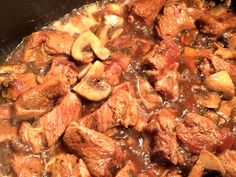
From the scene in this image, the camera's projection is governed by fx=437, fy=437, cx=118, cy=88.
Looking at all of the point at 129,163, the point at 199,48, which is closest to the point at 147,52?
the point at 199,48

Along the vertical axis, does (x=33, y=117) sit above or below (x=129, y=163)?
above

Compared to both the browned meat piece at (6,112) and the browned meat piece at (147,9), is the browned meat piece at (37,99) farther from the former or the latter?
the browned meat piece at (147,9)

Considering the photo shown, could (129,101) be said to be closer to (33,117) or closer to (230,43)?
(33,117)

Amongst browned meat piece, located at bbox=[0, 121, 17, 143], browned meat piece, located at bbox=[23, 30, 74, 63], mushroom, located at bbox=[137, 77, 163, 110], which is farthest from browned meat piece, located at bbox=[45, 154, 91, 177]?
browned meat piece, located at bbox=[23, 30, 74, 63]

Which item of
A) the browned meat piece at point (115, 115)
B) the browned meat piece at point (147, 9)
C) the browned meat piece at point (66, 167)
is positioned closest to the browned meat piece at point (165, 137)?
the browned meat piece at point (115, 115)

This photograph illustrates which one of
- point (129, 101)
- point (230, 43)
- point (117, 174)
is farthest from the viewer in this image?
point (230, 43)

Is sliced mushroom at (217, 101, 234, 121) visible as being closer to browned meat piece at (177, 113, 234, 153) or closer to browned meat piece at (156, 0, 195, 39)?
browned meat piece at (177, 113, 234, 153)
